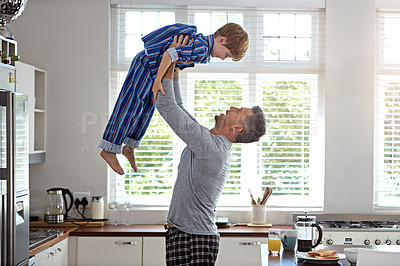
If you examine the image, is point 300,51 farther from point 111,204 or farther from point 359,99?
point 111,204

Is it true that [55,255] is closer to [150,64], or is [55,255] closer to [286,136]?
[286,136]

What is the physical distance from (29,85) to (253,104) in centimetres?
196

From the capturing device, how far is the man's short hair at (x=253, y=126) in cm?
277

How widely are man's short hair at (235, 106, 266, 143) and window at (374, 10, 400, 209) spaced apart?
10.1 feet

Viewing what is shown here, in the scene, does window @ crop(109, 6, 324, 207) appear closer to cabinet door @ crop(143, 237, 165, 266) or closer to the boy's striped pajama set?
cabinet door @ crop(143, 237, 165, 266)

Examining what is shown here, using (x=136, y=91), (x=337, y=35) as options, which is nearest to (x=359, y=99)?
(x=337, y=35)

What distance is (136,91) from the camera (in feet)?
8.54

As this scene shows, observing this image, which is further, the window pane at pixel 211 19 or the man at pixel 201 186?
the window pane at pixel 211 19

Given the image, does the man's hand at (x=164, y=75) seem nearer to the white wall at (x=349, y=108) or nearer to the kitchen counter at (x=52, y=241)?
the kitchen counter at (x=52, y=241)

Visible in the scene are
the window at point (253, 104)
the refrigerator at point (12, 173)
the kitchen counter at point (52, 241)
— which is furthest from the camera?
the window at point (253, 104)

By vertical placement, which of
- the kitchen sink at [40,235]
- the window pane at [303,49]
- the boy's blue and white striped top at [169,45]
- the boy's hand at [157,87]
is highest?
the window pane at [303,49]

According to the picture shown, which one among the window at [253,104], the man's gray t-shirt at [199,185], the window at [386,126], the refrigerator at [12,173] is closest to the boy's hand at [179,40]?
the man's gray t-shirt at [199,185]

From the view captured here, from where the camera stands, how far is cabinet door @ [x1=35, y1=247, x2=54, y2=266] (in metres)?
4.11

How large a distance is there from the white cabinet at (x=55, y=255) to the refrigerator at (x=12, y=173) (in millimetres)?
683
